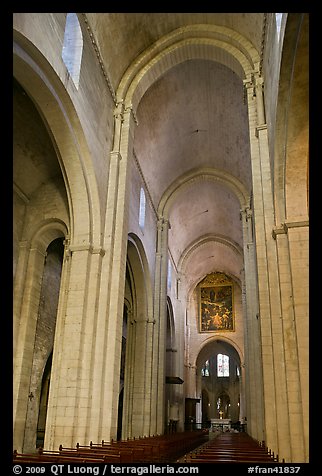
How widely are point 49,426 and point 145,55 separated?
12218 mm

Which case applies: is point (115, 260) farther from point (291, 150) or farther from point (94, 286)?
point (291, 150)

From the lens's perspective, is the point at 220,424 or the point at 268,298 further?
the point at 220,424

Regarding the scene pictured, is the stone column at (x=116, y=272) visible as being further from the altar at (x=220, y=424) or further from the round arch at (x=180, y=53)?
the altar at (x=220, y=424)

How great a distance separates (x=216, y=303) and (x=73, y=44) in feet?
86.5

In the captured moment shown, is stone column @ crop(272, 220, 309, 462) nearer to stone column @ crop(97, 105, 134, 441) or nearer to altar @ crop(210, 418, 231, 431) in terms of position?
stone column @ crop(97, 105, 134, 441)

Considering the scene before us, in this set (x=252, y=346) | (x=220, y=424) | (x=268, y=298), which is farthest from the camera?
(x=220, y=424)

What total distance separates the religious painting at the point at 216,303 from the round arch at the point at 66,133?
2411cm

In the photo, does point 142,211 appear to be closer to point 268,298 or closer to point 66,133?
point 66,133

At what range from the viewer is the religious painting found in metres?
34.0

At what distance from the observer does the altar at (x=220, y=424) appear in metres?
33.8

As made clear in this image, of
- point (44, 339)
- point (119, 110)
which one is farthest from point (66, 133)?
point (44, 339)

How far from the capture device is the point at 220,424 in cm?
3469

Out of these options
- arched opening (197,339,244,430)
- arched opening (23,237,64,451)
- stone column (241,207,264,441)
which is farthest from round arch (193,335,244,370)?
arched opening (23,237,64,451)
